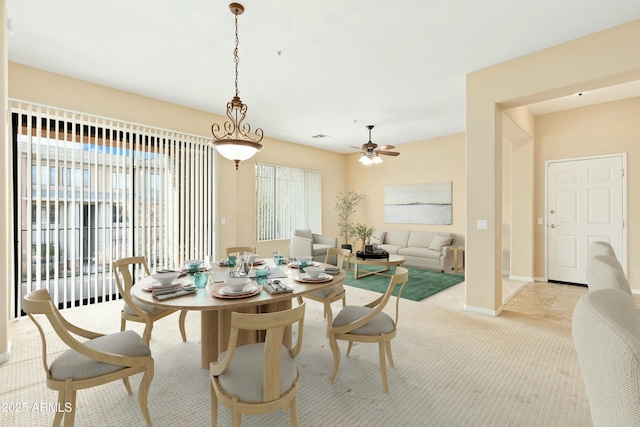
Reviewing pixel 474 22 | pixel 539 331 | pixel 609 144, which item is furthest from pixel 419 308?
pixel 609 144

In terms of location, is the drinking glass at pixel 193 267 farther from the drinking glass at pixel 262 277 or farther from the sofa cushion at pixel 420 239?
the sofa cushion at pixel 420 239

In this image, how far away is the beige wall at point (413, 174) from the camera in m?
6.62

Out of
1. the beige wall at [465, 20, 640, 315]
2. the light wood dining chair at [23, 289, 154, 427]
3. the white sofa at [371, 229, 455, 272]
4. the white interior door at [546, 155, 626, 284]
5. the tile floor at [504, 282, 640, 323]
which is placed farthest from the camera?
the white sofa at [371, 229, 455, 272]

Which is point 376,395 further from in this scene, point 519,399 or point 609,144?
point 609,144

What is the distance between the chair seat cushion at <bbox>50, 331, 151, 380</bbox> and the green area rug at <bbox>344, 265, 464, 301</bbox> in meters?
3.51

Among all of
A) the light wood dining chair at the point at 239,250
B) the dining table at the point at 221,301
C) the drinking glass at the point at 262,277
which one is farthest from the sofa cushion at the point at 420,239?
the drinking glass at the point at 262,277

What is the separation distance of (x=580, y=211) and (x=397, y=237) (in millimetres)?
3478

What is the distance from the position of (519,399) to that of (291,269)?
1.95 m

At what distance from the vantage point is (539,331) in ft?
10.4

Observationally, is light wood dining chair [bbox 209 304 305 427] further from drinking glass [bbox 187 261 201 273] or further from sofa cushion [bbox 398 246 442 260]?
sofa cushion [bbox 398 246 442 260]

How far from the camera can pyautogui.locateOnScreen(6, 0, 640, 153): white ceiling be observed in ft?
8.25

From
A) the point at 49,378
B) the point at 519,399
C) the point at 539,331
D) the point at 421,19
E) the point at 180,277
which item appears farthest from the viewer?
the point at 539,331

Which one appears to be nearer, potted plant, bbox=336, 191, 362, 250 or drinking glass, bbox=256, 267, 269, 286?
drinking glass, bbox=256, 267, 269, 286

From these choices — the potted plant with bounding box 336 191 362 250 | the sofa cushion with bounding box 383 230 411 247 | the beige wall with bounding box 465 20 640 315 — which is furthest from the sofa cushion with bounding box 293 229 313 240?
the beige wall with bounding box 465 20 640 315
